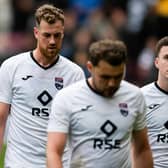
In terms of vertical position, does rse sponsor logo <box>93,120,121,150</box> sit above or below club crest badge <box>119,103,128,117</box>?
below

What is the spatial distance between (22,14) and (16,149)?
11.5 meters

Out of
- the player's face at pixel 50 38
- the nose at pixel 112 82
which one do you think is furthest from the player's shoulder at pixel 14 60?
the nose at pixel 112 82

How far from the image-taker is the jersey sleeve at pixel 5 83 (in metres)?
11.1

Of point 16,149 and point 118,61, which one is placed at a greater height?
point 118,61

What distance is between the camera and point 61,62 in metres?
11.2

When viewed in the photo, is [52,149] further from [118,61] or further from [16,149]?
[16,149]

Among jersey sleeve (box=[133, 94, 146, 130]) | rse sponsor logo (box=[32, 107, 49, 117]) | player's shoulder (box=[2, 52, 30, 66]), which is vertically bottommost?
rse sponsor logo (box=[32, 107, 49, 117])

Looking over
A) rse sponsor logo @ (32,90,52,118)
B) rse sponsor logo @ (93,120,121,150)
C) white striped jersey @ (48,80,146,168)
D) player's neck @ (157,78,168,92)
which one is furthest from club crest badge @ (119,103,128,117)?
rse sponsor logo @ (32,90,52,118)

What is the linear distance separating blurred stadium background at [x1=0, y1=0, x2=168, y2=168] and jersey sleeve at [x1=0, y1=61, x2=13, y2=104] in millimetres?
8684

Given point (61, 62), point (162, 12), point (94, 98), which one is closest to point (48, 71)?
point (61, 62)

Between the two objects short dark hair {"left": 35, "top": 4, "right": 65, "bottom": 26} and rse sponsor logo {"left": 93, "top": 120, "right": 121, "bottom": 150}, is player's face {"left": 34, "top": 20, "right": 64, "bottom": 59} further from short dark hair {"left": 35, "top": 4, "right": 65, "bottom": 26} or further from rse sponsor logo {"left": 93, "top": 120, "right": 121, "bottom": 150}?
rse sponsor logo {"left": 93, "top": 120, "right": 121, "bottom": 150}

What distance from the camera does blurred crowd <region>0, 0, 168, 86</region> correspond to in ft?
68.8

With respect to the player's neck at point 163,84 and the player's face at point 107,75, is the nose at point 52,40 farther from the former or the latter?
the player's face at point 107,75

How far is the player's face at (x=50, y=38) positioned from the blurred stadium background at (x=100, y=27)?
28.8 ft
